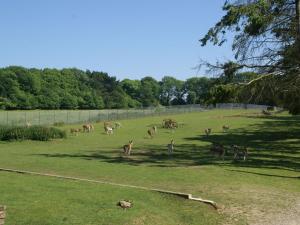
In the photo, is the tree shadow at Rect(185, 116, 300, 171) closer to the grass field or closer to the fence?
the grass field

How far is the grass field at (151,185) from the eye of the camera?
13135 millimetres

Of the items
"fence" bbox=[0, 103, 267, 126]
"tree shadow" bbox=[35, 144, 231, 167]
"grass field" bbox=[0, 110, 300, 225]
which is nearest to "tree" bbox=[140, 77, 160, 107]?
"fence" bbox=[0, 103, 267, 126]

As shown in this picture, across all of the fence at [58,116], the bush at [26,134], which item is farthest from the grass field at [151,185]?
the fence at [58,116]

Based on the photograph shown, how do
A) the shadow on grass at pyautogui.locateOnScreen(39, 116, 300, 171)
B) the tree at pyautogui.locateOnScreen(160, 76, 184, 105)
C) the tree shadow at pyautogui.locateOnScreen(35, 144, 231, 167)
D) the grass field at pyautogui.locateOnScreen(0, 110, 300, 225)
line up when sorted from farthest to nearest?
the tree at pyautogui.locateOnScreen(160, 76, 184, 105) < the tree shadow at pyautogui.locateOnScreen(35, 144, 231, 167) < the shadow on grass at pyautogui.locateOnScreen(39, 116, 300, 171) < the grass field at pyautogui.locateOnScreen(0, 110, 300, 225)

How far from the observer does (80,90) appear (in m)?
138

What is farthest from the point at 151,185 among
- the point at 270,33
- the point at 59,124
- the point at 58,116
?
the point at 58,116

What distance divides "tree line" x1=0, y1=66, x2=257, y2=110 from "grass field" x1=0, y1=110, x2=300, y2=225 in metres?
62.8

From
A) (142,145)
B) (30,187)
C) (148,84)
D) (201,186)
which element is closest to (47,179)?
(30,187)

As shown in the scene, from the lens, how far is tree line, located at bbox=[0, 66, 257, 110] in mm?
117562

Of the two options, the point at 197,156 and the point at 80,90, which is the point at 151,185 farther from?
the point at 80,90

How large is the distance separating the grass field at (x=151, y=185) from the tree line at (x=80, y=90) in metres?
62.8

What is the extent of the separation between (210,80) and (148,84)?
146275 mm

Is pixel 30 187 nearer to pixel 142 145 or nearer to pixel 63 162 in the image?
pixel 63 162

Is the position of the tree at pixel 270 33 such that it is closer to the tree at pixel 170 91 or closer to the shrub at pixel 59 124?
the shrub at pixel 59 124
